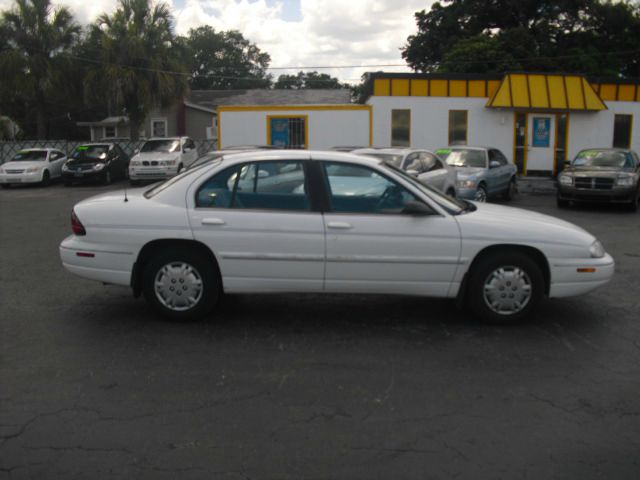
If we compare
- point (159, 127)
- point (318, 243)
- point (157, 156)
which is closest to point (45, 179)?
point (157, 156)

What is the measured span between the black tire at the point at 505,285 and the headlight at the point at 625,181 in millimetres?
10290

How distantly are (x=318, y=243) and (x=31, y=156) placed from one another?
73.8ft

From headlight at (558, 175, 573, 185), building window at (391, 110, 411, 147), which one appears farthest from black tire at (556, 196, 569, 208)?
building window at (391, 110, 411, 147)

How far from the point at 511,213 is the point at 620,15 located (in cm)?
4178

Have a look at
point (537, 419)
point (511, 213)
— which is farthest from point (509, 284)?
point (537, 419)

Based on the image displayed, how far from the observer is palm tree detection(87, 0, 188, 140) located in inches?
1145

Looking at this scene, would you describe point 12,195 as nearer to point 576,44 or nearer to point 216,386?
point 216,386

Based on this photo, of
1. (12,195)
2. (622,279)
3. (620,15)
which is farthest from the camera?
(620,15)

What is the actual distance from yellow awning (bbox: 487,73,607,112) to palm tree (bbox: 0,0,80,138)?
18.8m

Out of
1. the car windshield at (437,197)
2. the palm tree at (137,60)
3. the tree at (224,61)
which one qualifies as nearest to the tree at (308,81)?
the tree at (224,61)

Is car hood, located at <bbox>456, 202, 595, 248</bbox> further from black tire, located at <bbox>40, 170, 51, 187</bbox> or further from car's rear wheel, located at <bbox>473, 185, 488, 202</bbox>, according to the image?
black tire, located at <bbox>40, 170, 51, 187</bbox>

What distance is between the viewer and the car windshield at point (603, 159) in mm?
15930

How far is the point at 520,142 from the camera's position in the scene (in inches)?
941

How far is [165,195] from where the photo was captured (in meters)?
5.94
